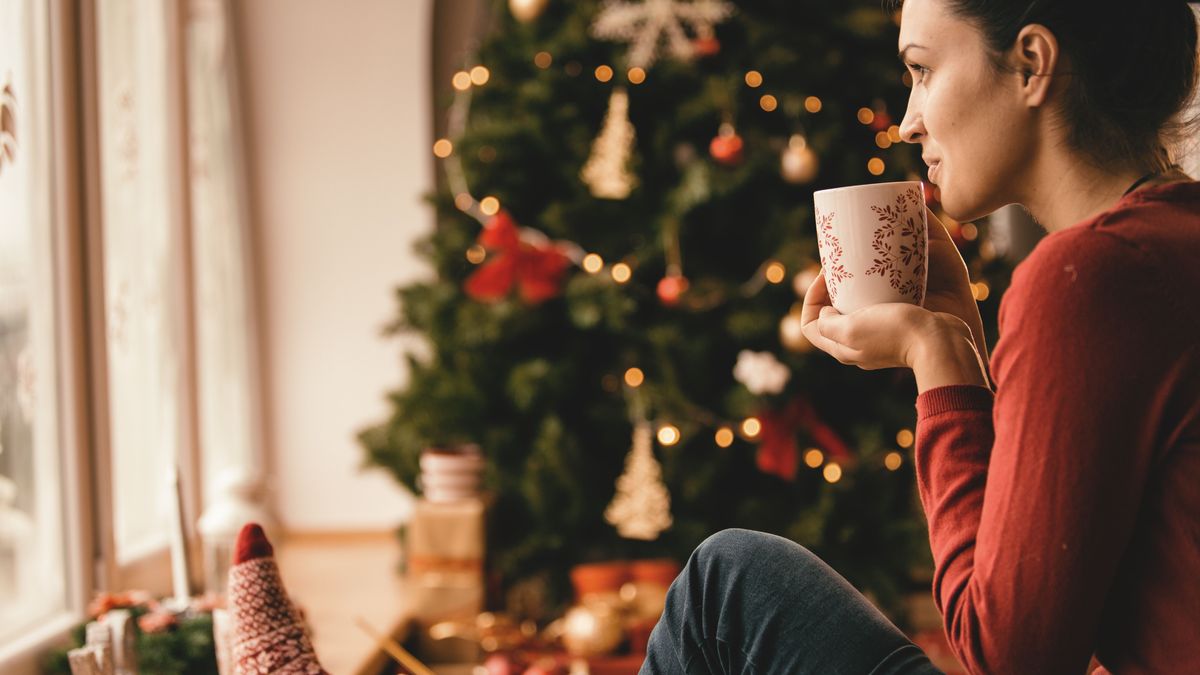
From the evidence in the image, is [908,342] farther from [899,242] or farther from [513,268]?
[513,268]

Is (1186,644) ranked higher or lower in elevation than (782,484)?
higher

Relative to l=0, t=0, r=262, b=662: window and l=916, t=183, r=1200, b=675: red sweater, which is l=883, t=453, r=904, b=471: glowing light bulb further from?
l=916, t=183, r=1200, b=675: red sweater

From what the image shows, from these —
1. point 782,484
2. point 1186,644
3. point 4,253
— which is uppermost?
point 4,253

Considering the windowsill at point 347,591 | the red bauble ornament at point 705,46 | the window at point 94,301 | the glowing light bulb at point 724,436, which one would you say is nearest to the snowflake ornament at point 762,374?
the glowing light bulb at point 724,436

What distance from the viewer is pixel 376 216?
3482 millimetres

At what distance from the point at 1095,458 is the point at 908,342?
0.60 ft

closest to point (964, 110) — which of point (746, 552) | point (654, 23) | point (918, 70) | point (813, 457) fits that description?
point (918, 70)

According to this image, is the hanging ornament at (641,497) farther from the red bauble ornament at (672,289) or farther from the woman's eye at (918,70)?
the woman's eye at (918,70)

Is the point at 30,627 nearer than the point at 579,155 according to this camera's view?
Yes

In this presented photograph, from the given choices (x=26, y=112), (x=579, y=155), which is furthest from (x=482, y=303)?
(x=26, y=112)

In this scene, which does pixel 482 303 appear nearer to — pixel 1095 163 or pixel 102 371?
pixel 102 371

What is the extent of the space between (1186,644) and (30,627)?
147 cm

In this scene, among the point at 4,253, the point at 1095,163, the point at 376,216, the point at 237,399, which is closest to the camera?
the point at 1095,163

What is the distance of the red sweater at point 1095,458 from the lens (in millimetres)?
648
